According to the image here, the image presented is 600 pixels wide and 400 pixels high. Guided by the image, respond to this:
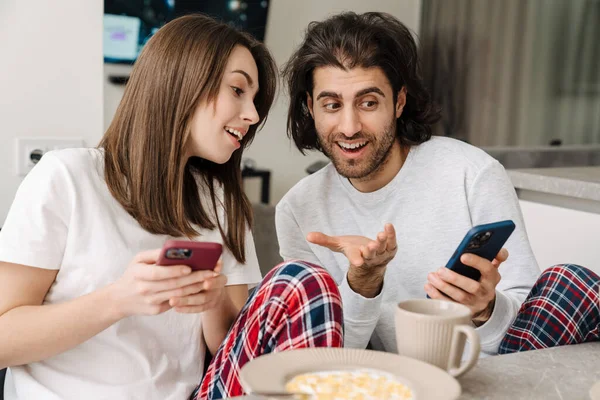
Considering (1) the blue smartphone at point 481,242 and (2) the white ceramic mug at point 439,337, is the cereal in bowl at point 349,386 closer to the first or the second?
(2) the white ceramic mug at point 439,337

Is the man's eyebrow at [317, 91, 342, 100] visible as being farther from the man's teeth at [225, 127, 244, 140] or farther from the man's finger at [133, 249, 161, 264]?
the man's finger at [133, 249, 161, 264]

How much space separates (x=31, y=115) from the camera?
1.81m

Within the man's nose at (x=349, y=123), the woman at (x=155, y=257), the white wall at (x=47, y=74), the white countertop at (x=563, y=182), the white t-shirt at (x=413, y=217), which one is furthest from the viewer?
the white countertop at (x=563, y=182)

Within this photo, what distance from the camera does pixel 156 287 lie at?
100 centimetres

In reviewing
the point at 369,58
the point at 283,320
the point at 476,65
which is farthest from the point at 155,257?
the point at 476,65

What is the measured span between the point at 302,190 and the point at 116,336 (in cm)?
66

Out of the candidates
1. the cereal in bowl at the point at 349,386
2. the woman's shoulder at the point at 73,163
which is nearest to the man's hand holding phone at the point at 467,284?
the cereal in bowl at the point at 349,386

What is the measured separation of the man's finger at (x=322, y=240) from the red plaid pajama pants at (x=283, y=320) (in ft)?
0.21

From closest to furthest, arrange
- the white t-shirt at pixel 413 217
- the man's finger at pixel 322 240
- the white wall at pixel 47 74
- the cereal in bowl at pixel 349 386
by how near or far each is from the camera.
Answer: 1. the cereal in bowl at pixel 349 386
2. the man's finger at pixel 322 240
3. the white t-shirt at pixel 413 217
4. the white wall at pixel 47 74

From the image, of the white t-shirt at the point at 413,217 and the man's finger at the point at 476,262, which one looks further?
the white t-shirt at the point at 413,217

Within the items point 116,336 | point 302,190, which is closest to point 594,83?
point 302,190

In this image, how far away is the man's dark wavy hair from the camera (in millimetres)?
1689

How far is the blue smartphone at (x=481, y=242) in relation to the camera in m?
1.00

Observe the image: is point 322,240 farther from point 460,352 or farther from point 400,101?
point 400,101
